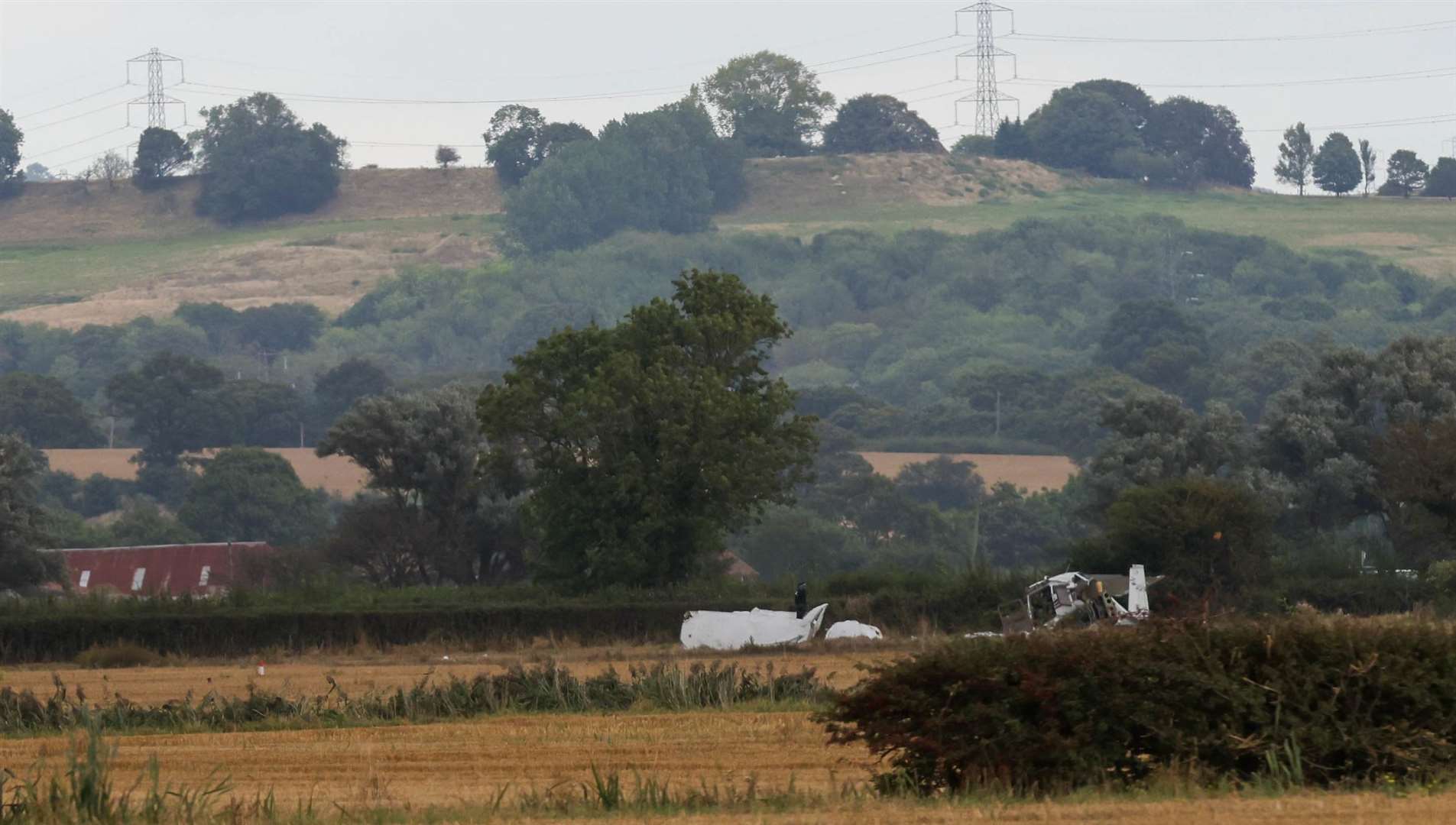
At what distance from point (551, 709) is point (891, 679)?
948 cm

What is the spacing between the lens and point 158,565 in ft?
254

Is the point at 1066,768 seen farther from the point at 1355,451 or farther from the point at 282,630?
the point at 1355,451

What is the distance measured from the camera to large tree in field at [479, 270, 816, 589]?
2058 inches

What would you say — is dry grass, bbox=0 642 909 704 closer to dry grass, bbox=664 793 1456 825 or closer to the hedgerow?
the hedgerow

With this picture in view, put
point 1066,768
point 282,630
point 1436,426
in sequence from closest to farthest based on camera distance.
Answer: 1. point 1066,768
2. point 282,630
3. point 1436,426

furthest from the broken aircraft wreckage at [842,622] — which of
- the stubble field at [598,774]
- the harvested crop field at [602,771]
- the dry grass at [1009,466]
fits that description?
the dry grass at [1009,466]

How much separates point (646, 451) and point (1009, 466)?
80.9 m

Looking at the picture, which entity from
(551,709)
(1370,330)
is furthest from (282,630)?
(1370,330)

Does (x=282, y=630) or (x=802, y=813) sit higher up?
(x=802, y=813)

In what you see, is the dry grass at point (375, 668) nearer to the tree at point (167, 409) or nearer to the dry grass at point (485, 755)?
the dry grass at point (485, 755)

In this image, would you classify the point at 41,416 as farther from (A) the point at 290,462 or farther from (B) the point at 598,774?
(B) the point at 598,774

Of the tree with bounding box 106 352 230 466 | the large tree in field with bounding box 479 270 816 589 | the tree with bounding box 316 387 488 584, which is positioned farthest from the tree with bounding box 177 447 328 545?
the large tree in field with bounding box 479 270 816 589

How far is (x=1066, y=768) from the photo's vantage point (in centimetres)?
1712

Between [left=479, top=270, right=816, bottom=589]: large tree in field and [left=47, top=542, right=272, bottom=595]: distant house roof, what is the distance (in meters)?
23.3
